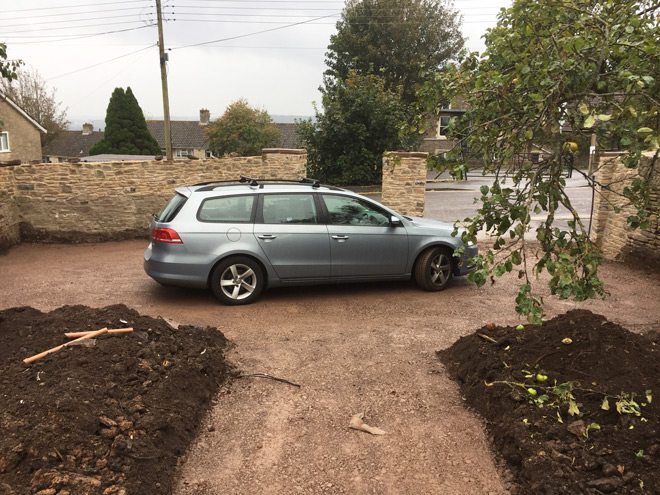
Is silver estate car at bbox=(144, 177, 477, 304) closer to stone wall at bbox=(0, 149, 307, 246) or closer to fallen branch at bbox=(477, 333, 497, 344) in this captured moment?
fallen branch at bbox=(477, 333, 497, 344)

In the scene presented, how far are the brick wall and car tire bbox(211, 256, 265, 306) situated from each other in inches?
1429

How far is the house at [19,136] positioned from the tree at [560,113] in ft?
130

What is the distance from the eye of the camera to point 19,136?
126ft

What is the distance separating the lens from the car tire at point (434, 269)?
7582 millimetres

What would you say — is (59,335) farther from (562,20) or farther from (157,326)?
(562,20)

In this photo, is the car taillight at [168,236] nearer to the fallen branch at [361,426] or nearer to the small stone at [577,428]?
the fallen branch at [361,426]

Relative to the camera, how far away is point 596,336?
438 centimetres

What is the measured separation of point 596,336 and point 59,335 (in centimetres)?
453

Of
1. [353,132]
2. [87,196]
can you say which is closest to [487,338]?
[87,196]

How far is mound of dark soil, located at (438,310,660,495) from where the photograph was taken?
10.4 feet

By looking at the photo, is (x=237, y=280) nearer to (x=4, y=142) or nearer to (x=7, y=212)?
(x=7, y=212)

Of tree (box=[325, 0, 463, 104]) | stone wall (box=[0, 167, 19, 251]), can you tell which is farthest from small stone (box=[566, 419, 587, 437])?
tree (box=[325, 0, 463, 104])

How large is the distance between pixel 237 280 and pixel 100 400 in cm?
327

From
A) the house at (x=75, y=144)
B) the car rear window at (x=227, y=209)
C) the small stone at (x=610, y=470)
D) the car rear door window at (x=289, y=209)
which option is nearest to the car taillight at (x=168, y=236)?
the car rear window at (x=227, y=209)
